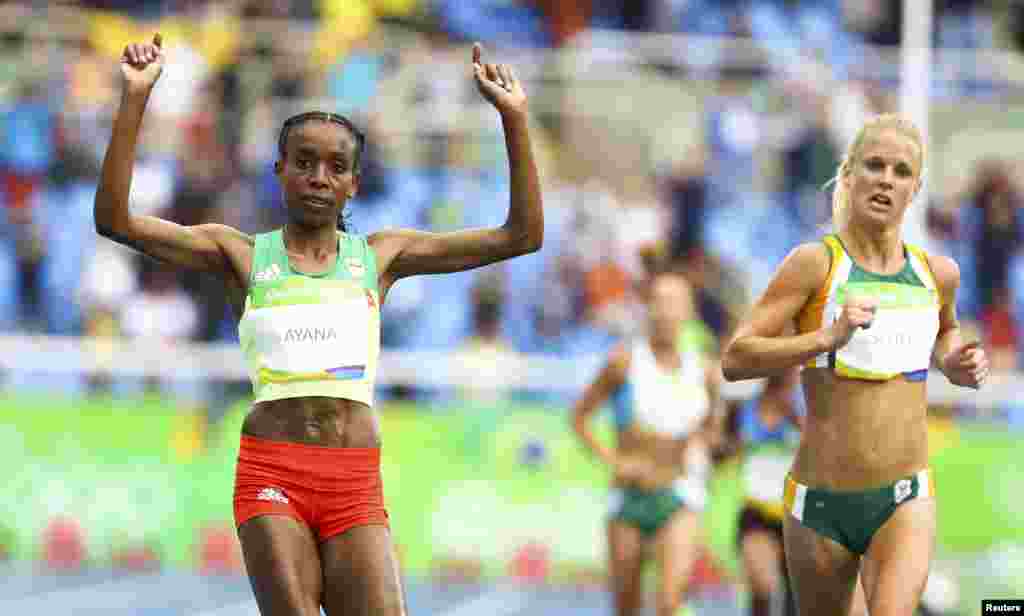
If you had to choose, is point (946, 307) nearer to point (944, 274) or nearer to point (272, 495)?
point (944, 274)

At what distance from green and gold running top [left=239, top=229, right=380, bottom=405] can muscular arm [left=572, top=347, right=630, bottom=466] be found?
191 inches

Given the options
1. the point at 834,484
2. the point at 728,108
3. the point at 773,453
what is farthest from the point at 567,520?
the point at 834,484

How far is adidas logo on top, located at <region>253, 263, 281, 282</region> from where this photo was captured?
6.91m

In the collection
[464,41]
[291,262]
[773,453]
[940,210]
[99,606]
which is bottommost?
[99,606]

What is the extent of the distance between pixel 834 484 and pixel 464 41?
11.6m

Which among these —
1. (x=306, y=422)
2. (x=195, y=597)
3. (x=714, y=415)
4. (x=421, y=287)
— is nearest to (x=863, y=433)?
(x=306, y=422)

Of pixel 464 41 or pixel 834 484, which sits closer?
pixel 834 484

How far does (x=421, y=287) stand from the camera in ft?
55.3

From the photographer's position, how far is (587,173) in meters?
17.8

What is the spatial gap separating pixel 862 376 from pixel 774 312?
1.23 ft

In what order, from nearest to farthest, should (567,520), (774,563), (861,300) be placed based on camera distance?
(861,300)
(774,563)
(567,520)

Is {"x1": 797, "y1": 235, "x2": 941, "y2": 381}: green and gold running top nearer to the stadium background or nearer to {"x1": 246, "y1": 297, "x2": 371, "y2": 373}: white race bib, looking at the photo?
{"x1": 246, "y1": 297, "x2": 371, "y2": 373}: white race bib

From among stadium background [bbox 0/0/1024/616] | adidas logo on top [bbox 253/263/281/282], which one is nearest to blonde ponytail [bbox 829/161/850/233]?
adidas logo on top [bbox 253/263/281/282]

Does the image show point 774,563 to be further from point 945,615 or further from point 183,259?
point 183,259
